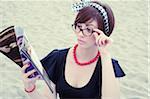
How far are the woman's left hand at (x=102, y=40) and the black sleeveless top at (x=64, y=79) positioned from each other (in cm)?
17

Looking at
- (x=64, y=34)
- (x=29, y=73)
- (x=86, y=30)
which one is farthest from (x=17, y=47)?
(x=64, y=34)

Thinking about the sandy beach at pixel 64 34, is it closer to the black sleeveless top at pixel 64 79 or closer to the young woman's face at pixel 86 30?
→ the black sleeveless top at pixel 64 79

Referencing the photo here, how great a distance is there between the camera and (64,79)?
159 cm

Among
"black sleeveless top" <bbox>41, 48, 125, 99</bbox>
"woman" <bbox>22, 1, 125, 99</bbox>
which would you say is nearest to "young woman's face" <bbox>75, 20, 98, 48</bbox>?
"woman" <bbox>22, 1, 125, 99</bbox>

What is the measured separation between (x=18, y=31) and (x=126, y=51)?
247 cm

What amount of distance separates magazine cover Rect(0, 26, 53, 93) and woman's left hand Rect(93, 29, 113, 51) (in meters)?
0.28

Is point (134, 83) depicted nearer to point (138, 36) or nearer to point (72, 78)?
point (138, 36)

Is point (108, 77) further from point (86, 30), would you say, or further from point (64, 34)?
point (64, 34)

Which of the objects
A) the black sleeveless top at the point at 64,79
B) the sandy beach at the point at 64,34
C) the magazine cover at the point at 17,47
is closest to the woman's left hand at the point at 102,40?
the black sleeveless top at the point at 64,79

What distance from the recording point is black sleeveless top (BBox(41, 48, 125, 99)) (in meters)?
1.53

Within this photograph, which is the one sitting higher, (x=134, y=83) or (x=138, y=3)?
(x=138, y=3)

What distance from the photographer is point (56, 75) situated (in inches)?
64.5

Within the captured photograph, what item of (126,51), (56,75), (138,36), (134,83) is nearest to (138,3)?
(138,36)

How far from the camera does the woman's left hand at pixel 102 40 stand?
1.37 metres
